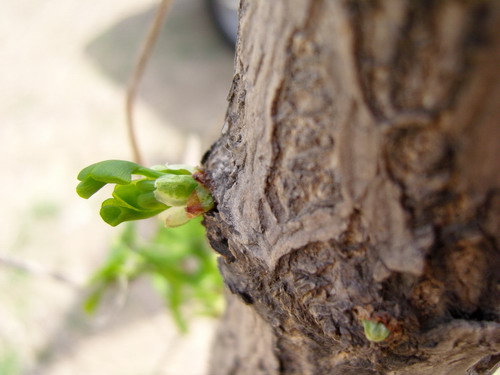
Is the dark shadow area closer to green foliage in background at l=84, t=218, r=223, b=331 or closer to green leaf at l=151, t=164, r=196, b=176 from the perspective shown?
green foliage in background at l=84, t=218, r=223, b=331

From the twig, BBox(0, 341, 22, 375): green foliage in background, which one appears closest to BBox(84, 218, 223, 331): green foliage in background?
the twig

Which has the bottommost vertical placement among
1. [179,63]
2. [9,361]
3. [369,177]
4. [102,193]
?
[9,361]

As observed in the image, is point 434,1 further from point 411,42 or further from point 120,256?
point 120,256

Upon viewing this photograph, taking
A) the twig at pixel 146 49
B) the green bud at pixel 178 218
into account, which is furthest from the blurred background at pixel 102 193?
the green bud at pixel 178 218

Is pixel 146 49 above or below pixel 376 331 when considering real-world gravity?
above

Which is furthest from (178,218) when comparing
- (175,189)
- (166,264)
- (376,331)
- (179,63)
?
(179,63)

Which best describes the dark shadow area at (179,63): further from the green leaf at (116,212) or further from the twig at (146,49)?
the green leaf at (116,212)

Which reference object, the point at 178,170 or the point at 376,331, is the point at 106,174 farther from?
the point at 376,331
